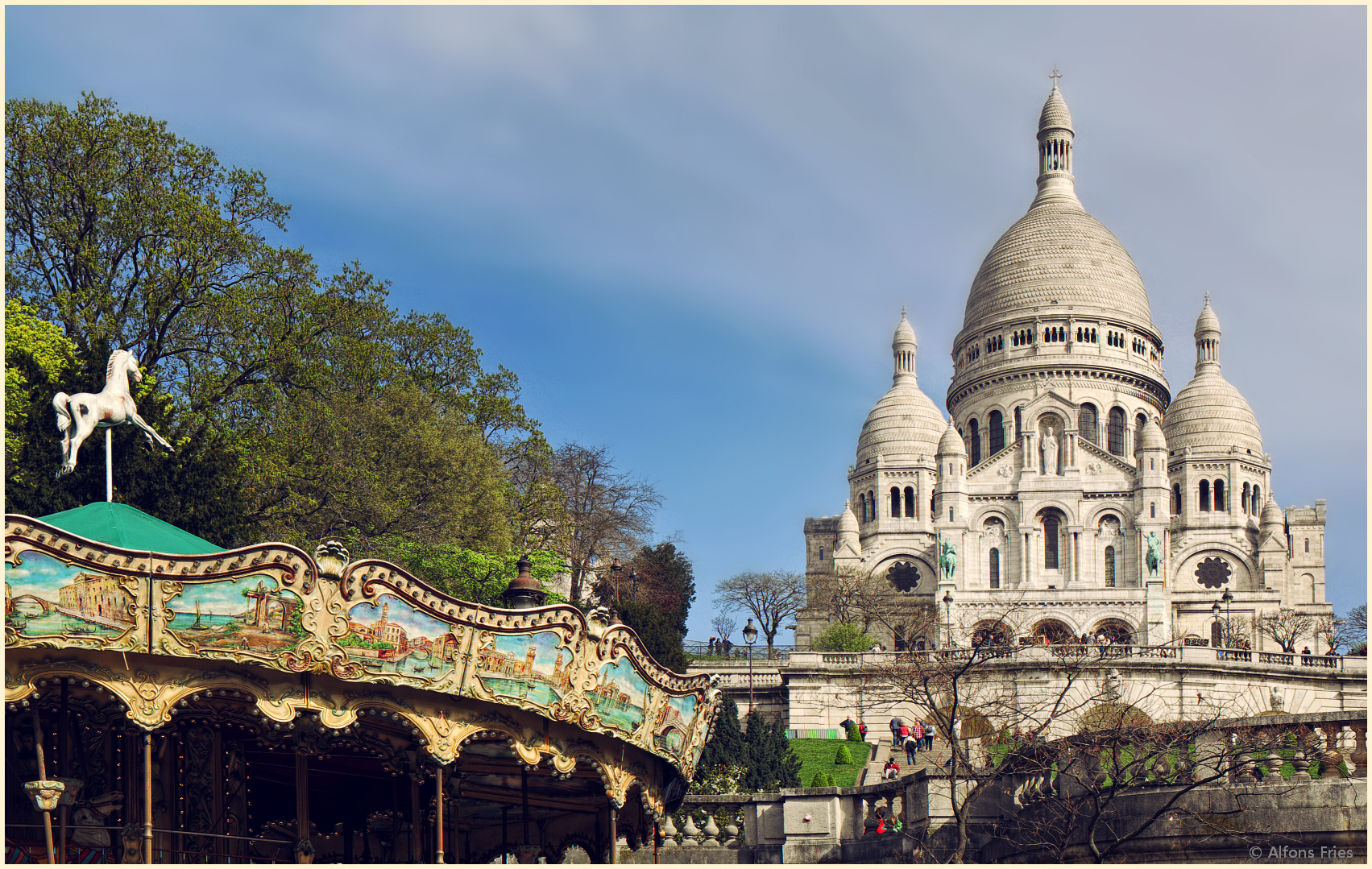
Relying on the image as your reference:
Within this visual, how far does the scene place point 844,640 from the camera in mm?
55938

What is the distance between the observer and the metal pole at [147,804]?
18969mm

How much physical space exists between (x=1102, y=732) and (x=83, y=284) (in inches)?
1010

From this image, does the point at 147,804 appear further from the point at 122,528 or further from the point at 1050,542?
the point at 1050,542

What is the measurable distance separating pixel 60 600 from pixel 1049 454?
7254cm

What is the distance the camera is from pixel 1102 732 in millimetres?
27688

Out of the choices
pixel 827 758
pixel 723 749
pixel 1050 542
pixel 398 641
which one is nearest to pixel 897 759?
pixel 827 758

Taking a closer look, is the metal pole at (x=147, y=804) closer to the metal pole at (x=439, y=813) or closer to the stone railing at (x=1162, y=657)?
the metal pole at (x=439, y=813)

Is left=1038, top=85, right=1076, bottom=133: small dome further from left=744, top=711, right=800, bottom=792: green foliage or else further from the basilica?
left=744, top=711, right=800, bottom=792: green foliage

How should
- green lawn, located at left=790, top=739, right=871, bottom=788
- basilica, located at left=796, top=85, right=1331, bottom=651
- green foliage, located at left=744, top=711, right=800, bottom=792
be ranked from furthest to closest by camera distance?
basilica, located at left=796, top=85, right=1331, bottom=651, green lawn, located at left=790, top=739, right=871, bottom=788, green foliage, located at left=744, top=711, right=800, bottom=792

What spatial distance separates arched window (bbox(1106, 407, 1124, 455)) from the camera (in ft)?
295

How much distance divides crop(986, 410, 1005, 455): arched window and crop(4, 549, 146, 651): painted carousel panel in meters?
75.0

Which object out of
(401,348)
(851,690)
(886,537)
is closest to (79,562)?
(401,348)

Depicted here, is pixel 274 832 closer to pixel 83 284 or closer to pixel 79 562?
pixel 79 562

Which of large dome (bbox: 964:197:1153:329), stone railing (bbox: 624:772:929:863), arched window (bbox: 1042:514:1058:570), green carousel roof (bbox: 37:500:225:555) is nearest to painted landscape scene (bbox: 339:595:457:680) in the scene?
green carousel roof (bbox: 37:500:225:555)
